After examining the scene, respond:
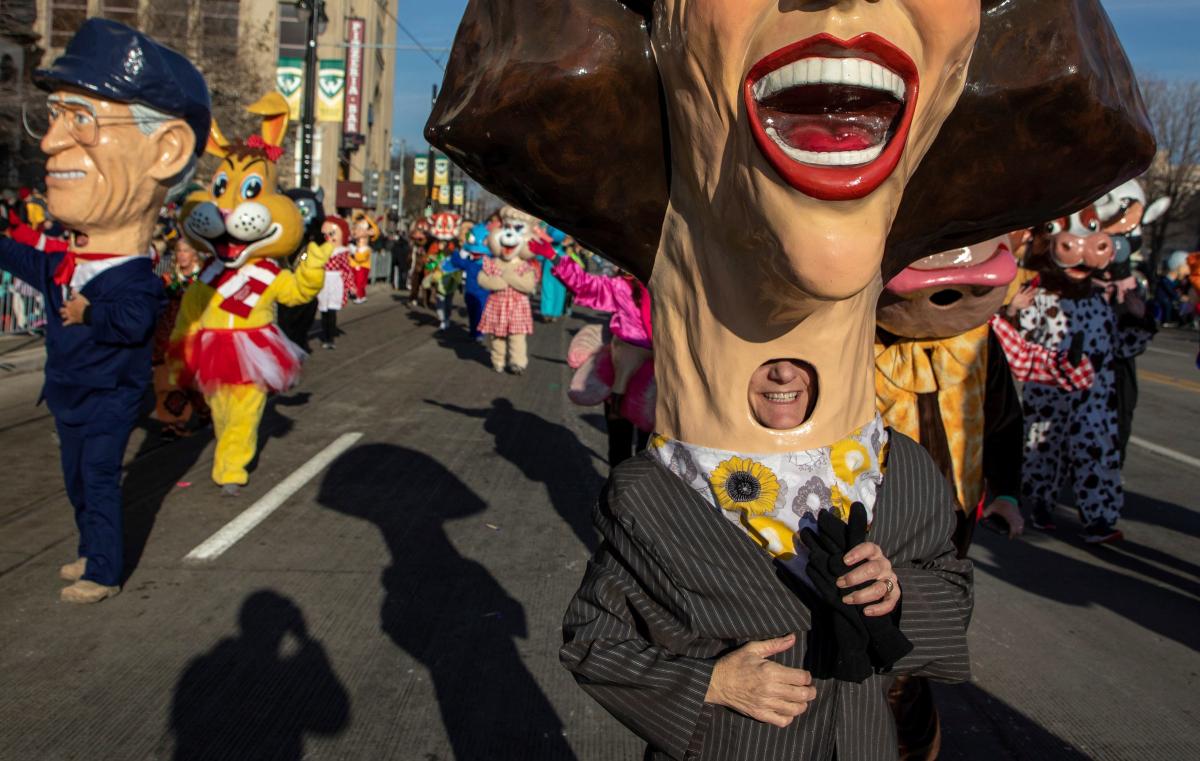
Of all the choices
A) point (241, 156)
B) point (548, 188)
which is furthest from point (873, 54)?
point (241, 156)

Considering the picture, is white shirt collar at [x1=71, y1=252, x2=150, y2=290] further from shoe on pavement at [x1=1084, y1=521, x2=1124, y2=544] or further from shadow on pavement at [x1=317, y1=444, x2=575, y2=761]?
shoe on pavement at [x1=1084, y1=521, x2=1124, y2=544]

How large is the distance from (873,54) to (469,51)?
758 millimetres

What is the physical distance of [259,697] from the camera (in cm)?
386

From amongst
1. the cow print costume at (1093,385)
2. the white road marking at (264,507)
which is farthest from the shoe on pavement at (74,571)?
the cow print costume at (1093,385)

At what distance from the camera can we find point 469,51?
6.31 feet

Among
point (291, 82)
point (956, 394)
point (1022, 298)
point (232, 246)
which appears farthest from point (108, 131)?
point (291, 82)

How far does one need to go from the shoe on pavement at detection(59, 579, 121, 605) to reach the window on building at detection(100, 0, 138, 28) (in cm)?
2480

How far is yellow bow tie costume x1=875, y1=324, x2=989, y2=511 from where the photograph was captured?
11.6 feet

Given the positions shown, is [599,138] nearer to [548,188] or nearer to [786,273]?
[548,188]

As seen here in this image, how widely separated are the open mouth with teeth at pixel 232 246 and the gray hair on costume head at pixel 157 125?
1105 millimetres

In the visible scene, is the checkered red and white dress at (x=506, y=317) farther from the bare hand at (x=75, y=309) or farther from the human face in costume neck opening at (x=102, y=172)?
the bare hand at (x=75, y=309)

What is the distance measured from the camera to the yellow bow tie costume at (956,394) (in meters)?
3.55

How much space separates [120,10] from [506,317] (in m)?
22.0

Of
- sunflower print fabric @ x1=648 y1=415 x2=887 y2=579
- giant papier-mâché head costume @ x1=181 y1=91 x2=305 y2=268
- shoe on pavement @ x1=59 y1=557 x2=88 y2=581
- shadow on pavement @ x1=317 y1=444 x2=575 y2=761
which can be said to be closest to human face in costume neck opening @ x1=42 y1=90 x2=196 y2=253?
giant papier-mâché head costume @ x1=181 y1=91 x2=305 y2=268
